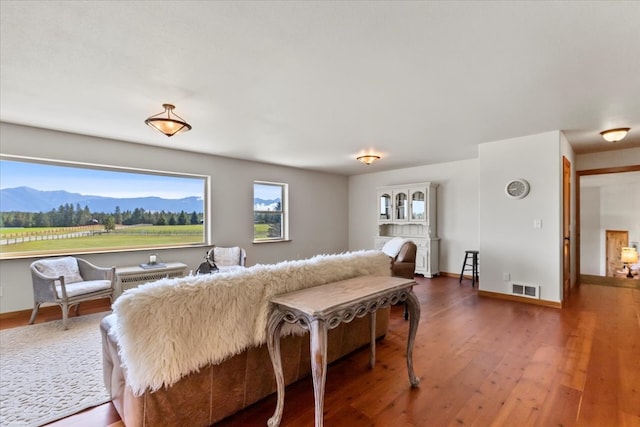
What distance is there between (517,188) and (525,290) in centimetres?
144

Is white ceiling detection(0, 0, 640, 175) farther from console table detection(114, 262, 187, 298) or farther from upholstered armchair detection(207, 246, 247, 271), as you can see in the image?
upholstered armchair detection(207, 246, 247, 271)

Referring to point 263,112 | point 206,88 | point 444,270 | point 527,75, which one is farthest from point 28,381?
point 444,270

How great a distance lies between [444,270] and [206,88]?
5665mm

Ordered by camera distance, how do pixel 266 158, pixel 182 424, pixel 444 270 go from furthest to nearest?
pixel 444 270 < pixel 266 158 < pixel 182 424

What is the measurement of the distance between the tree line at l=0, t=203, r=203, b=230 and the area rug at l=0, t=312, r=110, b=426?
1.38 meters

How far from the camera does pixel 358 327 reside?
8.63 feet

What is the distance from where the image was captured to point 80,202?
14.0ft

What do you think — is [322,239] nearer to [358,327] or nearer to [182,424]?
[358,327]

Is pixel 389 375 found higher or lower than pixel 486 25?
lower

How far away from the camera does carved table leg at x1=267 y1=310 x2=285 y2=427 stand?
172cm

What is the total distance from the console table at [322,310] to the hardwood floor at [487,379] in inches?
9.6

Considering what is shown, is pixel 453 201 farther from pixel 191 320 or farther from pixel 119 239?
pixel 119 239

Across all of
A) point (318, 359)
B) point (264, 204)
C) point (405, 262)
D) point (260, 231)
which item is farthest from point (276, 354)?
point (264, 204)

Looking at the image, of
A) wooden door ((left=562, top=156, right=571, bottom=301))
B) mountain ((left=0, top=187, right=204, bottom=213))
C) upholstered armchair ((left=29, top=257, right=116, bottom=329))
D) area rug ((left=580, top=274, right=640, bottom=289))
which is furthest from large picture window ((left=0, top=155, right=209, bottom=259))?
area rug ((left=580, top=274, right=640, bottom=289))
